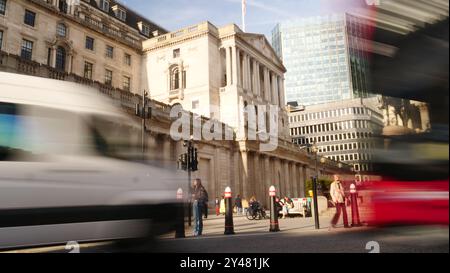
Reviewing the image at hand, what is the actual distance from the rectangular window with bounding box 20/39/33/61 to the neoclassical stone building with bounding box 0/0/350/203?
0.08 meters

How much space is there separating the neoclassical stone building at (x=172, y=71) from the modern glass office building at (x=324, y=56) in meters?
13.8

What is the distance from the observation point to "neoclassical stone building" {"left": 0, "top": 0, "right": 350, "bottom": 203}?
22.8 metres

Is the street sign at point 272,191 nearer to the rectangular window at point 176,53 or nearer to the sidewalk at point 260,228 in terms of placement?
the sidewalk at point 260,228

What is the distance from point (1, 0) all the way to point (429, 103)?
31051 millimetres

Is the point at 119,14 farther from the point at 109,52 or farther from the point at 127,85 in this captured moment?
the point at 127,85

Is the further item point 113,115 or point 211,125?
point 211,125

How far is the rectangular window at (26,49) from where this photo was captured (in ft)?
92.0

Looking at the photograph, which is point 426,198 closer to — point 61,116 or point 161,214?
point 161,214

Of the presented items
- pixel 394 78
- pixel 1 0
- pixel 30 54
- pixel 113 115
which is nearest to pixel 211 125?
pixel 30 54

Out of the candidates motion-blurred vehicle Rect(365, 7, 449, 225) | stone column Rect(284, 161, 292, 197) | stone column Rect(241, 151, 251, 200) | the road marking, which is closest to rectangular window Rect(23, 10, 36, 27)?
stone column Rect(241, 151, 251, 200)

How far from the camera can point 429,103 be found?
3.48 m

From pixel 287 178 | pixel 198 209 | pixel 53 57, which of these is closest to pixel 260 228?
pixel 198 209

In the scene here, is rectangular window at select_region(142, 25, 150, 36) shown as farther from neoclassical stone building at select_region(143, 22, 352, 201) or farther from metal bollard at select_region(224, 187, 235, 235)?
metal bollard at select_region(224, 187, 235, 235)

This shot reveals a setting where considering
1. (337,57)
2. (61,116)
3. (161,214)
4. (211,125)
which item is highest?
(211,125)
